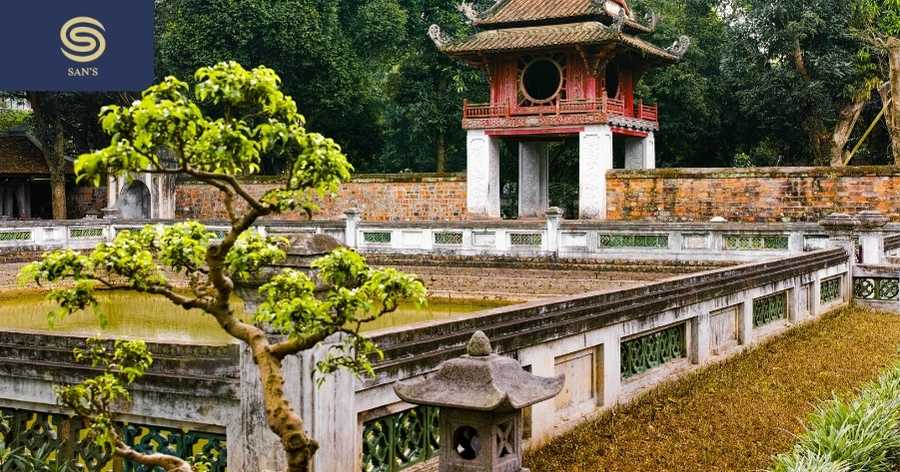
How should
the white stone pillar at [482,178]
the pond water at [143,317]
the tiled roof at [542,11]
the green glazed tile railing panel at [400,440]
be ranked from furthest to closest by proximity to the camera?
the white stone pillar at [482,178] → the tiled roof at [542,11] → the pond water at [143,317] → the green glazed tile railing panel at [400,440]

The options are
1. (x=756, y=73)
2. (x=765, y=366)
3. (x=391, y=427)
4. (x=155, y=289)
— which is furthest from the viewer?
(x=756, y=73)

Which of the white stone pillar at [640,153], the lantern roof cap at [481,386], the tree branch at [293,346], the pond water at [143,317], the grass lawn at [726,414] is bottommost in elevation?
the pond water at [143,317]

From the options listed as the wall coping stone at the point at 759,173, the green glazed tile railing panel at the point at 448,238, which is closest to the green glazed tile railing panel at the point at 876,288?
the wall coping stone at the point at 759,173

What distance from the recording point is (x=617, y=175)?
90.6 feet

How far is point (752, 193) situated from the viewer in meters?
25.4

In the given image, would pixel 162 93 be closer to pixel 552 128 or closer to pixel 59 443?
pixel 59 443

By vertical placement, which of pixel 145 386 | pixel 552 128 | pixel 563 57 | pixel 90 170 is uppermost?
pixel 563 57

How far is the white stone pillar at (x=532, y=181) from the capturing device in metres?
31.9

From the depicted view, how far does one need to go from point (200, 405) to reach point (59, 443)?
37.6 inches

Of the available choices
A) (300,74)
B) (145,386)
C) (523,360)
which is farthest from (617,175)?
(145,386)

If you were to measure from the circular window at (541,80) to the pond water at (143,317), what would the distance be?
10671mm

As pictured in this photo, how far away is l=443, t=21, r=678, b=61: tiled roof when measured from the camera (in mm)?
28109

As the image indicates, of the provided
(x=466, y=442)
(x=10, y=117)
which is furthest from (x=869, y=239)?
(x=10, y=117)

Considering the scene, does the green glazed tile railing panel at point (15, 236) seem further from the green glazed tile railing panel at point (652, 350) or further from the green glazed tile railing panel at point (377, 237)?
the green glazed tile railing panel at point (652, 350)
